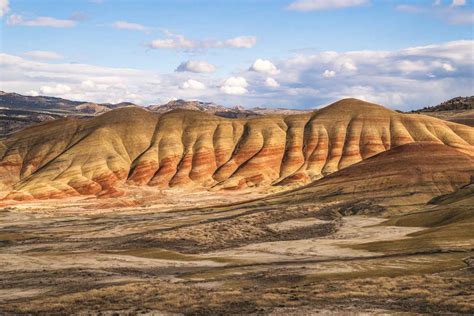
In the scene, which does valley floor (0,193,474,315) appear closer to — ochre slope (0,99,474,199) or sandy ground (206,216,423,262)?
sandy ground (206,216,423,262)

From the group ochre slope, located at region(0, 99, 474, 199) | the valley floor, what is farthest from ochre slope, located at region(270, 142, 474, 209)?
ochre slope, located at region(0, 99, 474, 199)

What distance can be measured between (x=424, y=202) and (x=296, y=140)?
78.4 metres

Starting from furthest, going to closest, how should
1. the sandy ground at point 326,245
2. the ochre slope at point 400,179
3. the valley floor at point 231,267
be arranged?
the ochre slope at point 400,179 < the sandy ground at point 326,245 < the valley floor at point 231,267

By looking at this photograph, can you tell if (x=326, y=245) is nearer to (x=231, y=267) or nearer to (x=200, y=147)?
(x=231, y=267)

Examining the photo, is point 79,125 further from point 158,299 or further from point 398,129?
point 158,299

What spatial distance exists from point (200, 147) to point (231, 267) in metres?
123

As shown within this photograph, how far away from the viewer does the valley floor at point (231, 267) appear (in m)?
37.5

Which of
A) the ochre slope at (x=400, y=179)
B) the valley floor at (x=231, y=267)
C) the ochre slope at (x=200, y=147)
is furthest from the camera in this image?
the ochre slope at (x=200, y=147)

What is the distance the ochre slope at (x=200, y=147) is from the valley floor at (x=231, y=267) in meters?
59.2

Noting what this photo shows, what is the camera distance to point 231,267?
53406 mm

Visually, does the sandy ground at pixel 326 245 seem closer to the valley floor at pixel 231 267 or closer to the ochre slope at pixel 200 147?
the valley floor at pixel 231 267

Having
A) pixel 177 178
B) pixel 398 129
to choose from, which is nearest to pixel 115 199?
pixel 177 178

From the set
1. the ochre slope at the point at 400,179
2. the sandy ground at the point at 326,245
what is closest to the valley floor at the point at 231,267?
the sandy ground at the point at 326,245

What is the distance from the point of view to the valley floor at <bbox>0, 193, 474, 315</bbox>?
3747 cm
